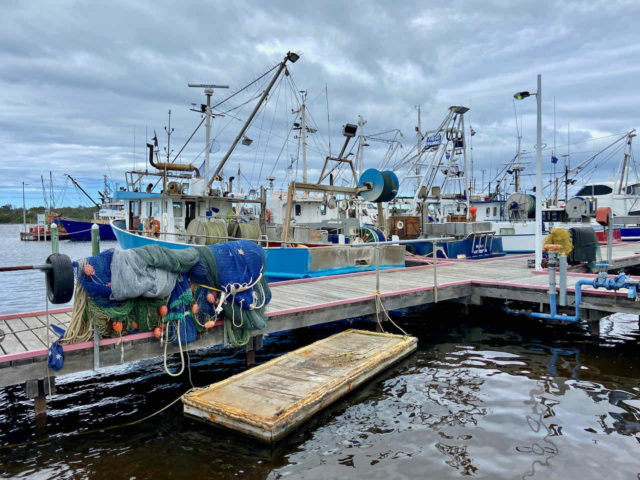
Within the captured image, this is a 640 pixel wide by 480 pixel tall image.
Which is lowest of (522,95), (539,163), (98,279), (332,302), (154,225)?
(332,302)

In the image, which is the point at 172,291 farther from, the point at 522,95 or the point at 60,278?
the point at 522,95

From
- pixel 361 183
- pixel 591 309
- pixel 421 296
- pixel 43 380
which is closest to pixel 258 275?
pixel 43 380

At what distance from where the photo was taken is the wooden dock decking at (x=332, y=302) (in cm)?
516

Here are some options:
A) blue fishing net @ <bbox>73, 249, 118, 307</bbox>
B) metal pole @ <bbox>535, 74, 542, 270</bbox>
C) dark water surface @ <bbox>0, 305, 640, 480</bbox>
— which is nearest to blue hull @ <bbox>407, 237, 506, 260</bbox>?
metal pole @ <bbox>535, 74, 542, 270</bbox>

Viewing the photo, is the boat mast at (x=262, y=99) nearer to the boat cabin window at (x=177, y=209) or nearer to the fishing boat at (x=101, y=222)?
the boat cabin window at (x=177, y=209)

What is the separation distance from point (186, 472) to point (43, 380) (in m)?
2.13

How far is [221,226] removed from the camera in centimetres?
1320

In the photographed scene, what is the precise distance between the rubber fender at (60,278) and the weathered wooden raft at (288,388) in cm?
187

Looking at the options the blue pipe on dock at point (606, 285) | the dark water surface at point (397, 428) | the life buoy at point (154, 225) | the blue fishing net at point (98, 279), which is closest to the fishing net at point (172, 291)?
the blue fishing net at point (98, 279)

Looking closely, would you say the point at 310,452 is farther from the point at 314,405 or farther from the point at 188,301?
the point at 188,301

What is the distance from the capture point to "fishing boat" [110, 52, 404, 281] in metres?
11.7

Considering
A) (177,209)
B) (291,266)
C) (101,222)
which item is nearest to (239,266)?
(291,266)

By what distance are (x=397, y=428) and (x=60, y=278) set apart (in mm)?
4228

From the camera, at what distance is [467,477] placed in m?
4.34
